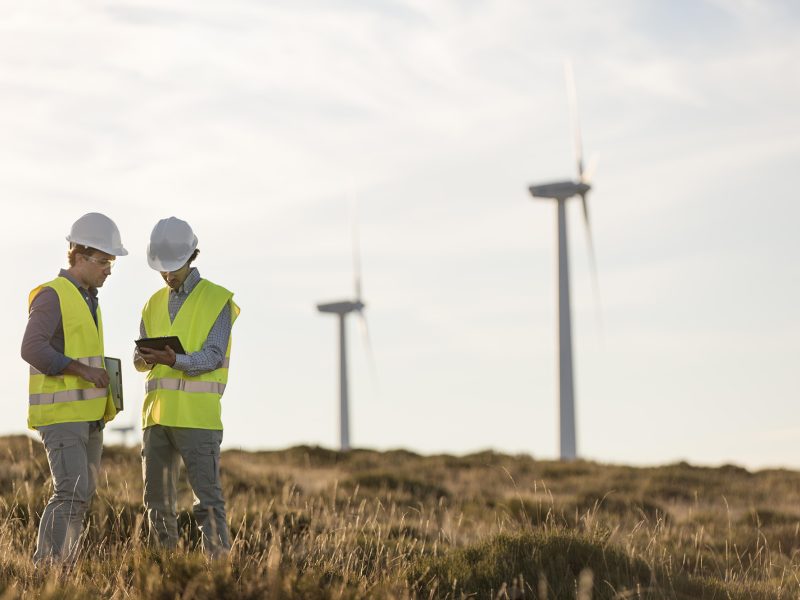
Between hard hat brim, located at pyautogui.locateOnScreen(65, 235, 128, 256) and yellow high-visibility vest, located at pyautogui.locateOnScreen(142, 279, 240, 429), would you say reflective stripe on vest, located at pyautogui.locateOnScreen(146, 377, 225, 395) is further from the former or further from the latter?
hard hat brim, located at pyautogui.locateOnScreen(65, 235, 128, 256)

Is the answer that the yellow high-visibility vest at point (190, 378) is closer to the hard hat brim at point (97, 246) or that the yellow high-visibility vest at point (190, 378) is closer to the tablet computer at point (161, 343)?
the tablet computer at point (161, 343)

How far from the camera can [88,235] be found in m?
6.98

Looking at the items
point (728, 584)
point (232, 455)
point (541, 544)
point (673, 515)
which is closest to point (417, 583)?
point (541, 544)

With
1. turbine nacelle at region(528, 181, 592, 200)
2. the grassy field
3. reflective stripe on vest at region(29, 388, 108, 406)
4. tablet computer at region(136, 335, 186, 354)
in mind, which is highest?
turbine nacelle at region(528, 181, 592, 200)

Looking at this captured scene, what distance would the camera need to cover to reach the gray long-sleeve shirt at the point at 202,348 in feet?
22.4

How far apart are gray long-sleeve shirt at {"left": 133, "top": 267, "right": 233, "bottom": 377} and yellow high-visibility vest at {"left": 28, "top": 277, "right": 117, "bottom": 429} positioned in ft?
1.07

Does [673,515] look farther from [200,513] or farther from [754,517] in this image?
[200,513]

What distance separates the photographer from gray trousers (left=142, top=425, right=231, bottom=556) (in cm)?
690

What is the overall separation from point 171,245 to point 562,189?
28.3 m

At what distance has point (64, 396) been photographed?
6.79 meters

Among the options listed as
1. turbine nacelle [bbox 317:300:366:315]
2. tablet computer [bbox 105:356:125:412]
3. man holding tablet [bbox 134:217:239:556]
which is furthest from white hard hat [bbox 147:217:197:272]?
turbine nacelle [bbox 317:300:366:315]

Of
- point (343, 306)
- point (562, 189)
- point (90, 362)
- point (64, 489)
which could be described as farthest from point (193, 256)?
point (343, 306)

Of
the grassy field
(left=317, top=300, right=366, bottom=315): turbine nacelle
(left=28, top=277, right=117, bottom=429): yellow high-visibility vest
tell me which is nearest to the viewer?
the grassy field

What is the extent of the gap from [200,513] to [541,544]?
2.33 metres
